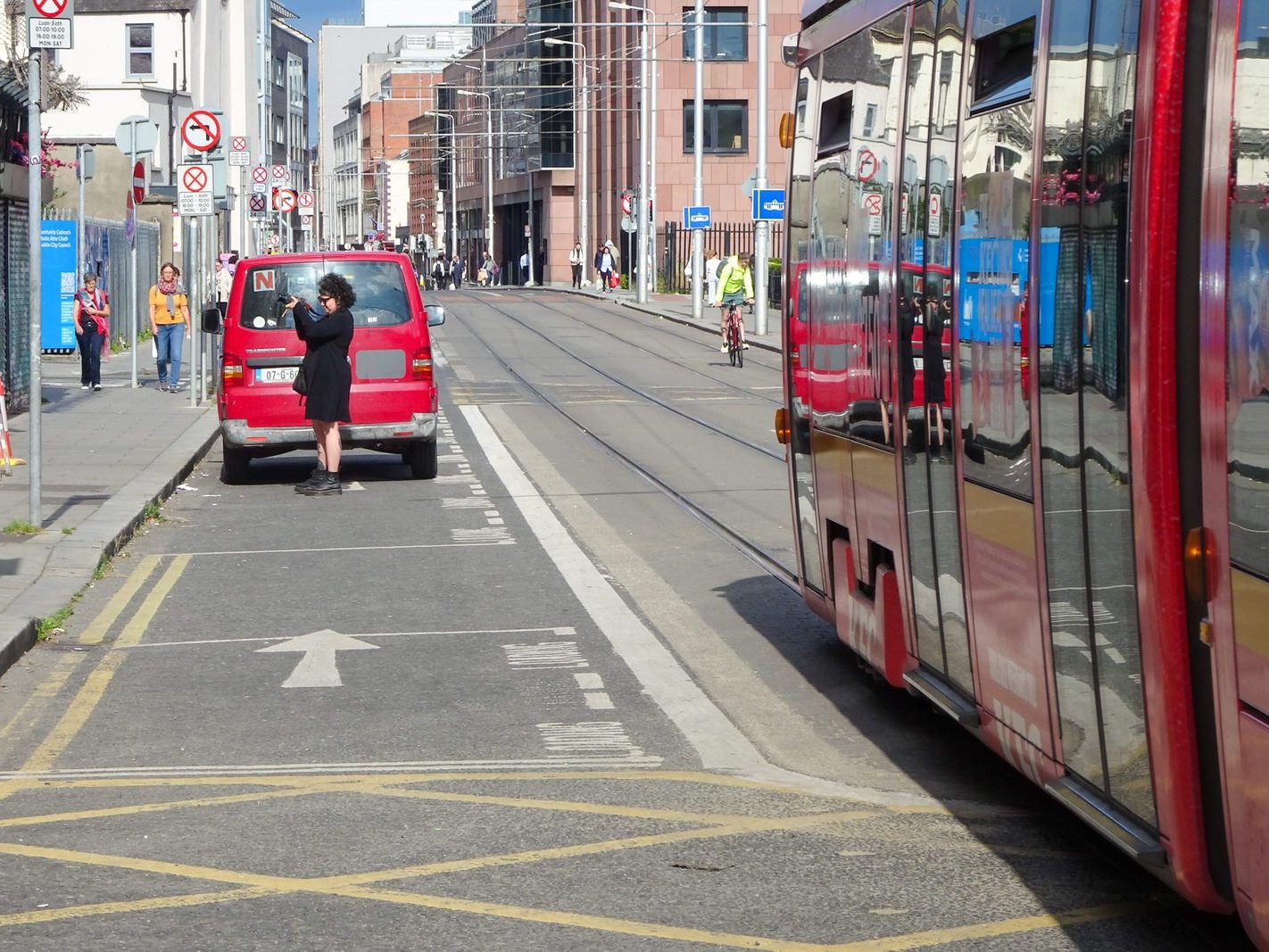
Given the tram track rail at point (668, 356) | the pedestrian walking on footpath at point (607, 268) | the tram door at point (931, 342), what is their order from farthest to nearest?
the pedestrian walking on footpath at point (607, 268), the tram track rail at point (668, 356), the tram door at point (931, 342)

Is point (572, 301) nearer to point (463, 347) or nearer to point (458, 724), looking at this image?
point (463, 347)

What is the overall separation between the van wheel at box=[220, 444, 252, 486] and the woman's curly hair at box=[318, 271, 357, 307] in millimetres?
1867

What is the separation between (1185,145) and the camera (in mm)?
4023

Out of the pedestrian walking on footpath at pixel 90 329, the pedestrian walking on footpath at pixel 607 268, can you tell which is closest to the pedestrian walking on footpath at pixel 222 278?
the pedestrian walking on footpath at pixel 90 329

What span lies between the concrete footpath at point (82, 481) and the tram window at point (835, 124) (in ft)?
13.3

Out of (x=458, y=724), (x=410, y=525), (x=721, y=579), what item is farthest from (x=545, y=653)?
(x=410, y=525)

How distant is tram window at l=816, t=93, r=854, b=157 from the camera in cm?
750

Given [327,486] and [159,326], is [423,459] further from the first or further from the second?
[159,326]

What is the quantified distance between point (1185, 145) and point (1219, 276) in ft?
1.15

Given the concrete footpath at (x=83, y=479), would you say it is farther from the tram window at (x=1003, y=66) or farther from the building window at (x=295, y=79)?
the building window at (x=295, y=79)

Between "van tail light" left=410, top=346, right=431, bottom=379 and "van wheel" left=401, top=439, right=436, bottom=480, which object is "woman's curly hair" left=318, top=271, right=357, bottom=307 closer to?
"van tail light" left=410, top=346, right=431, bottom=379

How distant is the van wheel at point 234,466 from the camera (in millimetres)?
17047

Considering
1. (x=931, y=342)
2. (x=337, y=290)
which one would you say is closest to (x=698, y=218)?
(x=337, y=290)

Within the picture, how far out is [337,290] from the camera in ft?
51.8
